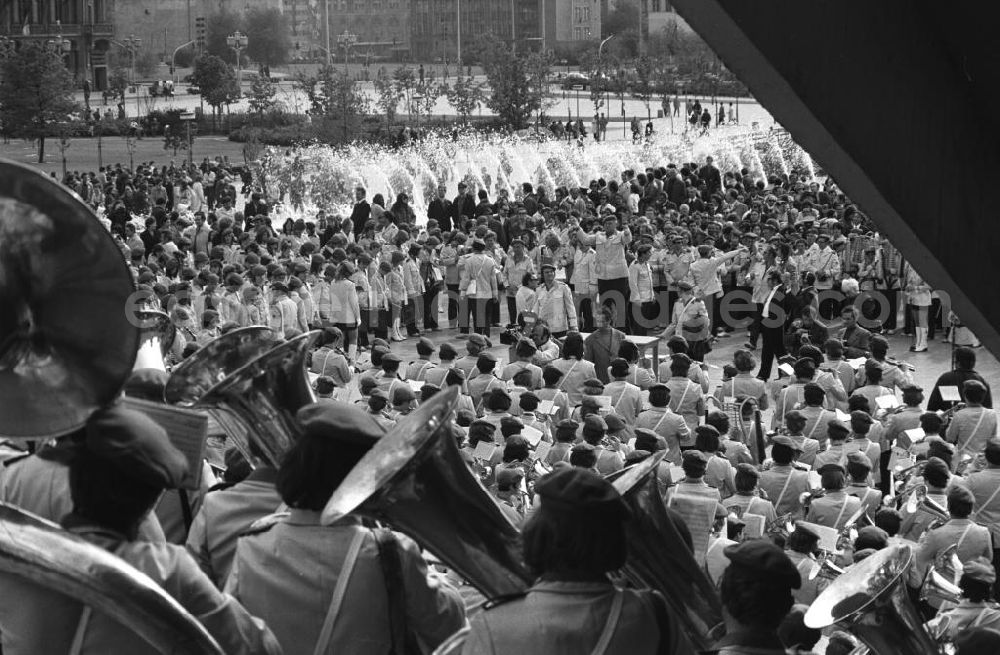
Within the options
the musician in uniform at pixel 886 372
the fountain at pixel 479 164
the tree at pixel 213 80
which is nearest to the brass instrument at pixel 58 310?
the musician in uniform at pixel 886 372

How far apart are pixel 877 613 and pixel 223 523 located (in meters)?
1.93

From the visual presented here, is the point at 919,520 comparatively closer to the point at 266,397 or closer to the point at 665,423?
the point at 665,423

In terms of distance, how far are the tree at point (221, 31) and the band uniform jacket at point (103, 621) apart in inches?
3665

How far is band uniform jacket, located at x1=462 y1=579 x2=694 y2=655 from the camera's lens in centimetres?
327

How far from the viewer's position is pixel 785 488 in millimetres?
9789

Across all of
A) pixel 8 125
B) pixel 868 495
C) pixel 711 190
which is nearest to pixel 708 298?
pixel 868 495

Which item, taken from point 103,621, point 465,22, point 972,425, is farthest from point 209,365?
point 465,22

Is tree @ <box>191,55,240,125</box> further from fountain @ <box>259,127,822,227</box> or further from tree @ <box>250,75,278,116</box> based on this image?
fountain @ <box>259,127,822,227</box>

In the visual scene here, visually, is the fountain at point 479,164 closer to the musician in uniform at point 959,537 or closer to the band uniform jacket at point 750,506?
the band uniform jacket at point 750,506

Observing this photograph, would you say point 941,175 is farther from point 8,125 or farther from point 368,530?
point 8,125

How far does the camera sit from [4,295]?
3549mm

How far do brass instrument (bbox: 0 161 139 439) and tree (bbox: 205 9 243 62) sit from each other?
92.7 metres

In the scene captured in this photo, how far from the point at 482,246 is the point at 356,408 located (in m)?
16.2

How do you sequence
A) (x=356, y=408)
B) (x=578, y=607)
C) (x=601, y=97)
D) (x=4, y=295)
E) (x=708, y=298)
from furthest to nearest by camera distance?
1. (x=601, y=97)
2. (x=708, y=298)
3. (x=356, y=408)
4. (x=4, y=295)
5. (x=578, y=607)
